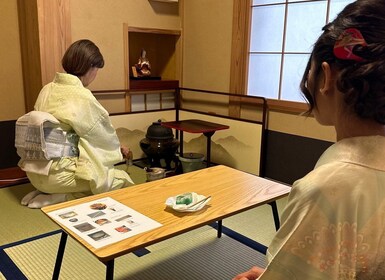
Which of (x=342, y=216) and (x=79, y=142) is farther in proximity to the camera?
(x=79, y=142)

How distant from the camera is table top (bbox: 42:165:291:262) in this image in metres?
1.35

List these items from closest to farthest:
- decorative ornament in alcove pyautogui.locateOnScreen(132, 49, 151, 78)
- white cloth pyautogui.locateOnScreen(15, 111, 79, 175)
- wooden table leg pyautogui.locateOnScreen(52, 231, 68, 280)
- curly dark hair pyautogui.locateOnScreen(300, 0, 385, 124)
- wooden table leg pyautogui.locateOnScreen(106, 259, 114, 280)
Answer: curly dark hair pyautogui.locateOnScreen(300, 0, 385, 124) → wooden table leg pyautogui.locateOnScreen(106, 259, 114, 280) → wooden table leg pyautogui.locateOnScreen(52, 231, 68, 280) → white cloth pyautogui.locateOnScreen(15, 111, 79, 175) → decorative ornament in alcove pyautogui.locateOnScreen(132, 49, 151, 78)

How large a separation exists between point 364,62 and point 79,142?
2312mm

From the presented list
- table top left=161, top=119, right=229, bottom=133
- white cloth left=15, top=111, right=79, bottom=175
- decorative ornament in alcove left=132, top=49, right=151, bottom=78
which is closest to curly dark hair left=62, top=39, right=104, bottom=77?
Result: white cloth left=15, top=111, right=79, bottom=175

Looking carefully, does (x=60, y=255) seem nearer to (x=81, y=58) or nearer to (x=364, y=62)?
(x=81, y=58)

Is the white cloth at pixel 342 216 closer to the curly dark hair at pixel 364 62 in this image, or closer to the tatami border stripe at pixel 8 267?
the curly dark hair at pixel 364 62

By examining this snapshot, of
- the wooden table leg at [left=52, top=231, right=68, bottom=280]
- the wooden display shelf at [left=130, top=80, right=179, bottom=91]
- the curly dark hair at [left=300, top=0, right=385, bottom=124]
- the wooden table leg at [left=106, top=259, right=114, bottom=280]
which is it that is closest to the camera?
the curly dark hair at [left=300, top=0, right=385, bottom=124]

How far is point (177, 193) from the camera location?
1828 millimetres

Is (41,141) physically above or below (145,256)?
above

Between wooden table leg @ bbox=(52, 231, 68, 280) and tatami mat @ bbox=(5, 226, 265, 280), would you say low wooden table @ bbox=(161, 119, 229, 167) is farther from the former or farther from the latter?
wooden table leg @ bbox=(52, 231, 68, 280)

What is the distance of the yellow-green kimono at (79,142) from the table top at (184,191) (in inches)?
35.4

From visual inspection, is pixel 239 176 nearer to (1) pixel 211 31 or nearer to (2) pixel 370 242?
(2) pixel 370 242

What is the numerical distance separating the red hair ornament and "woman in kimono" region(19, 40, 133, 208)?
7.16 feet

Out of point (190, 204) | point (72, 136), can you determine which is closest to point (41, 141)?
point (72, 136)
